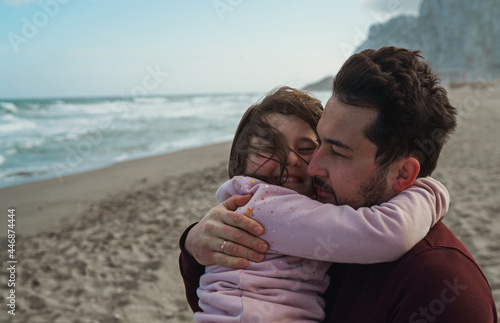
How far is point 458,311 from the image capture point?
100 centimetres

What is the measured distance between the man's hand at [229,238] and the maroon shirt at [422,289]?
→ 349mm

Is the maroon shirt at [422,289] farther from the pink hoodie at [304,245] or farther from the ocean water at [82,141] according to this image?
the ocean water at [82,141]

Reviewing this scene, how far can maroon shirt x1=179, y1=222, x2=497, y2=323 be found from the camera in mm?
1013

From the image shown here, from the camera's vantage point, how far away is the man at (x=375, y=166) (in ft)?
3.80

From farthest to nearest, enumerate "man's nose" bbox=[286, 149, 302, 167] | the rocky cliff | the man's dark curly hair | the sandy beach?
the rocky cliff, the sandy beach, "man's nose" bbox=[286, 149, 302, 167], the man's dark curly hair

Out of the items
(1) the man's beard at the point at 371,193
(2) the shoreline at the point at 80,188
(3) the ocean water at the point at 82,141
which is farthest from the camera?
(3) the ocean water at the point at 82,141

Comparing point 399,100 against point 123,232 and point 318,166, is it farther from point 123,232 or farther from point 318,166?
point 123,232

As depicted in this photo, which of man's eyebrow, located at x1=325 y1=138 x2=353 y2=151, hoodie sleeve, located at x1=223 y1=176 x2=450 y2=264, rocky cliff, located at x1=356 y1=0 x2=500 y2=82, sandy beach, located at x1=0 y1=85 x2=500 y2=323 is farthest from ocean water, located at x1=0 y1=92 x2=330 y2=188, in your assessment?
rocky cliff, located at x1=356 y1=0 x2=500 y2=82

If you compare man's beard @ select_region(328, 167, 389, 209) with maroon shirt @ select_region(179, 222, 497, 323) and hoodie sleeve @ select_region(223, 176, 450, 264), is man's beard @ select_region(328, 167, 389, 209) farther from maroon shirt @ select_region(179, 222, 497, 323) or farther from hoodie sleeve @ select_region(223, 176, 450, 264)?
maroon shirt @ select_region(179, 222, 497, 323)

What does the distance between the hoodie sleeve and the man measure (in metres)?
0.04

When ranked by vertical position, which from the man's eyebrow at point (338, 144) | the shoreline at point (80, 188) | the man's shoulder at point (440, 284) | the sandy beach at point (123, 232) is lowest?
the shoreline at point (80, 188)

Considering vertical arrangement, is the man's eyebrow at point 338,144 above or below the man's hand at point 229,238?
above

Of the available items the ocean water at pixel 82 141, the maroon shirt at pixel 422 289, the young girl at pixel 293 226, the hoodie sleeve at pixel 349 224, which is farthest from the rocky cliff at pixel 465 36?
the maroon shirt at pixel 422 289

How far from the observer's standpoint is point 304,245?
131cm
